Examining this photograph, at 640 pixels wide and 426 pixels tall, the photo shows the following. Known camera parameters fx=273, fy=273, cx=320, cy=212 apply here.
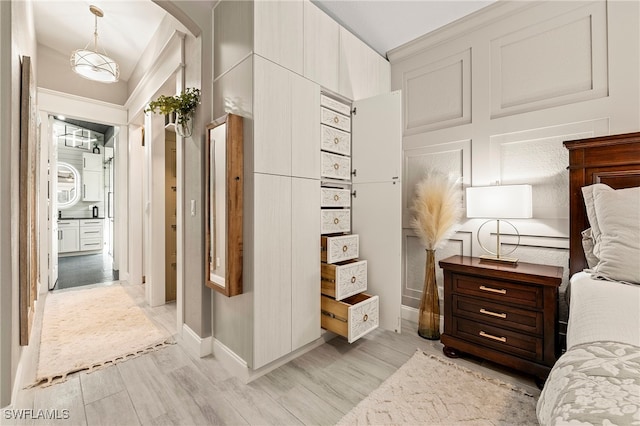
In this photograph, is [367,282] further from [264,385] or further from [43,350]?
[43,350]

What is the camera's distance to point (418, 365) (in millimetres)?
1966

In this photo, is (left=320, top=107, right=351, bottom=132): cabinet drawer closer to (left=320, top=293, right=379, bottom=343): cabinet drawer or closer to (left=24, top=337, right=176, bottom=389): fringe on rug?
(left=320, top=293, right=379, bottom=343): cabinet drawer

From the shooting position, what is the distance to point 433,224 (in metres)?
2.39

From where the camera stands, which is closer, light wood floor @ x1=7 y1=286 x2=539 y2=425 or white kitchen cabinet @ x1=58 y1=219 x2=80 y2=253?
light wood floor @ x1=7 y1=286 x2=539 y2=425

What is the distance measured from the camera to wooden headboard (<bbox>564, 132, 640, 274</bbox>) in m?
1.66

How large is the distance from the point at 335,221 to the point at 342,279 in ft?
1.70

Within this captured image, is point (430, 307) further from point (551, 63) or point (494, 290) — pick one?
point (551, 63)

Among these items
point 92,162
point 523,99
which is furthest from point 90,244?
point 523,99

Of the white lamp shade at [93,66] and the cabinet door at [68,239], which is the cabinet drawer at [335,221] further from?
the cabinet door at [68,239]

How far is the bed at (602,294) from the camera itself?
68cm

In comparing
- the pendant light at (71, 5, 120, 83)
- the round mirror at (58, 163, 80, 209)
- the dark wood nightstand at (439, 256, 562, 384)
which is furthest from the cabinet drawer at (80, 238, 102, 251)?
the dark wood nightstand at (439, 256, 562, 384)

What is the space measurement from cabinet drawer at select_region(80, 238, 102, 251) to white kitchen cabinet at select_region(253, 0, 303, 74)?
25.5ft

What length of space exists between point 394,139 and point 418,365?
176cm

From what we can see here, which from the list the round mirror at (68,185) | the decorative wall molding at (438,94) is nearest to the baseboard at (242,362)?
the decorative wall molding at (438,94)
